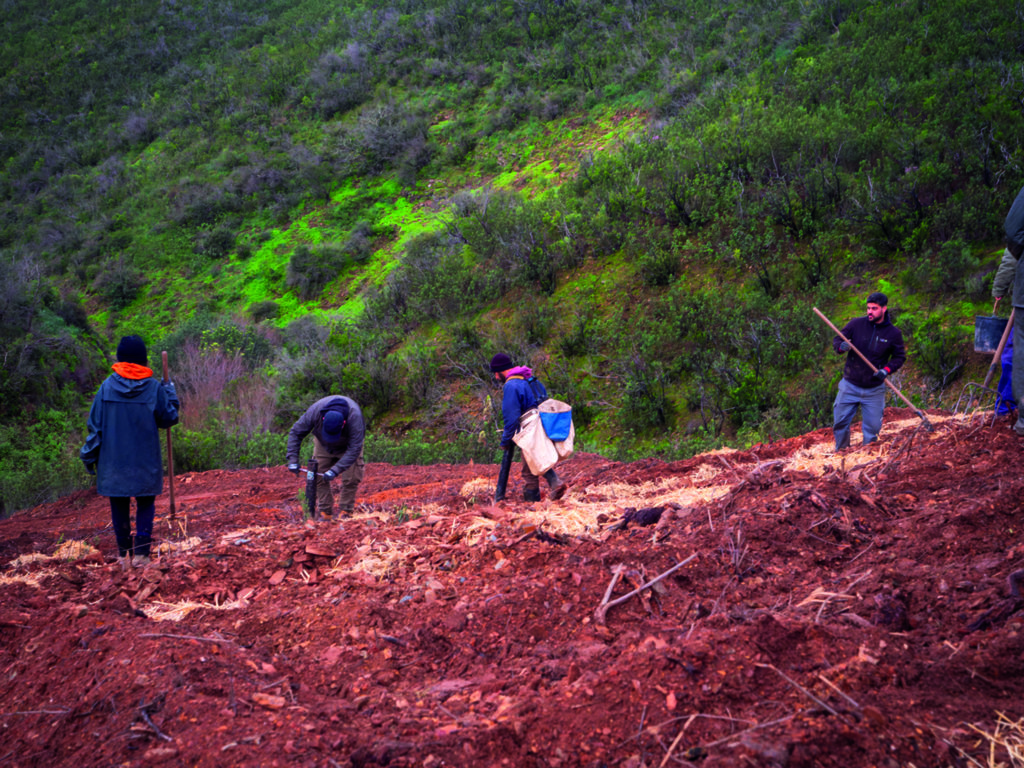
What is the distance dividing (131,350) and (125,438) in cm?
63

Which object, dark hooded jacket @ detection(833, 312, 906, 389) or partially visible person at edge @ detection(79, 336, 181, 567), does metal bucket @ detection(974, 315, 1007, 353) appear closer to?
dark hooded jacket @ detection(833, 312, 906, 389)

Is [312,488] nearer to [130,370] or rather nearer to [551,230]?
[130,370]

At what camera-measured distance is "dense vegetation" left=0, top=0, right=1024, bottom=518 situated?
1039 cm

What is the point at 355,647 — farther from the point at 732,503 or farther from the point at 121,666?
the point at 732,503

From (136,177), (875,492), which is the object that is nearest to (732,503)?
(875,492)

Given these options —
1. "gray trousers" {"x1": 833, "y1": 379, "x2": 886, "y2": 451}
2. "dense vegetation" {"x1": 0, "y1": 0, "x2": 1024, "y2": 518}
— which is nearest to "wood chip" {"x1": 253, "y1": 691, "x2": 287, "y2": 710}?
"gray trousers" {"x1": 833, "y1": 379, "x2": 886, "y2": 451}

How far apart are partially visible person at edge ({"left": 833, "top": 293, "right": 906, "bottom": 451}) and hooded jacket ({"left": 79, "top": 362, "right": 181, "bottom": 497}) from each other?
19.0 ft

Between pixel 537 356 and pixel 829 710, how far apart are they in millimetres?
10876

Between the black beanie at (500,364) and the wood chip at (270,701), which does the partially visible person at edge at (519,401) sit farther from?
the wood chip at (270,701)

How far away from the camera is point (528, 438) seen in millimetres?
5555

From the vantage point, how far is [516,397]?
5637 mm

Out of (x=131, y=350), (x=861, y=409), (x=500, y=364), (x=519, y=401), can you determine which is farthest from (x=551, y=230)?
(x=131, y=350)

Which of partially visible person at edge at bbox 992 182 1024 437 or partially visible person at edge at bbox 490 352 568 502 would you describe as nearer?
partially visible person at edge at bbox 992 182 1024 437

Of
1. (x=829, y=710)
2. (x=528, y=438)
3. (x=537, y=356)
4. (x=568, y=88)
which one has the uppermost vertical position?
(x=568, y=88)
